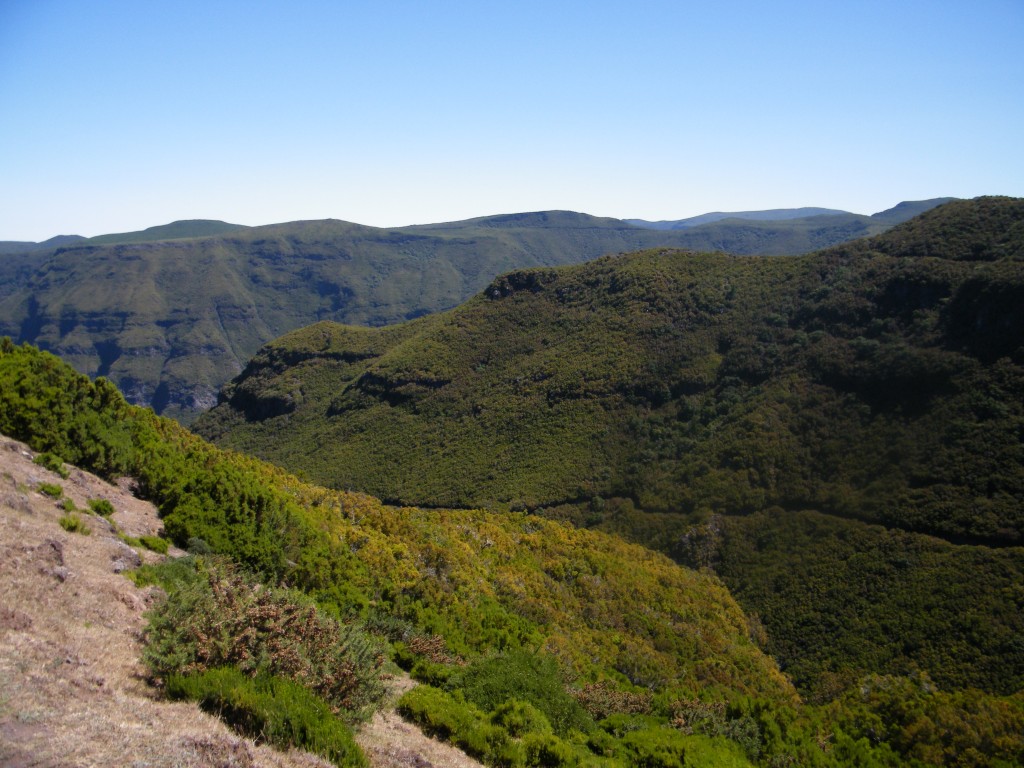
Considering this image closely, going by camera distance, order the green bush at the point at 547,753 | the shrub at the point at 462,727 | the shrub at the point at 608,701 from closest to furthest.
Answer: the shrub at the point at 462,727 < the green bush at the point at 547,753 < the shrub at the point at 608,701

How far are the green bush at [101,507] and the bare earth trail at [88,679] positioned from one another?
1.16 metres

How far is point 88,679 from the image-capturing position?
8.98 m

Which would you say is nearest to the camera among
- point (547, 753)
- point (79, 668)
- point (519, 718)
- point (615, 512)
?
point (79, 668)

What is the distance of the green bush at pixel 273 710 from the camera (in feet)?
27.7

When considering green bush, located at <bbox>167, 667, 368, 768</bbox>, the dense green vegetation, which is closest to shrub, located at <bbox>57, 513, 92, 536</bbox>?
the dense green vegetation

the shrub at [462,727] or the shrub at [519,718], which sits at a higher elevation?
the shrub at [462,727]

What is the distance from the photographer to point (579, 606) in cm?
3484

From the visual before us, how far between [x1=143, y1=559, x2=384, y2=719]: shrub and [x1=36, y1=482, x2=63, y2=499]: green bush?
854cm

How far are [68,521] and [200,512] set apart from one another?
421 centimetres

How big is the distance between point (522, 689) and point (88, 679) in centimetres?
928

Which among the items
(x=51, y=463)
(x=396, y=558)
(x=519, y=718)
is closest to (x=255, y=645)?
(x=519, y=718)

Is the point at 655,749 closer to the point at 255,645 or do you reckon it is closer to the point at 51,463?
the point at 255,645

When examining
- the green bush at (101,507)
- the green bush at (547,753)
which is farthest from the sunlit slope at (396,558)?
the green bush at (547,753)

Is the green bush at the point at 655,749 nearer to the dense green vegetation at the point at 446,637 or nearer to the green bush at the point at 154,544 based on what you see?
the dense green vegetation at the point at 446,637
